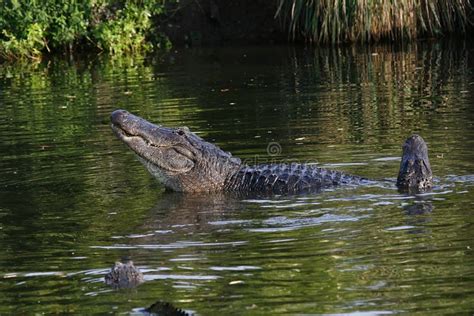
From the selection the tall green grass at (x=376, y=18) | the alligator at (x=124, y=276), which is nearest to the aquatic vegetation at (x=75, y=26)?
the tall green grass at (x=376, y=18)

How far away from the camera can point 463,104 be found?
16.8 meters

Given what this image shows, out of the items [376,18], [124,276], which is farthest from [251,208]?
[376,18]

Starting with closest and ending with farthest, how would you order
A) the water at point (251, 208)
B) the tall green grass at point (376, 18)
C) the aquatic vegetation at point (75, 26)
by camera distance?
1. the water at point (251, 208)
2. the tall green grass at point (376, 18)
3. the aquatic vegetation at point (75, 26)

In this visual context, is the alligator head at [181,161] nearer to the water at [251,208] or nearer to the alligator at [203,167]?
the alligator at [203,167]

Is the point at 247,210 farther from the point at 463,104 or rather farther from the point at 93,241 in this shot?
the point at 463,104

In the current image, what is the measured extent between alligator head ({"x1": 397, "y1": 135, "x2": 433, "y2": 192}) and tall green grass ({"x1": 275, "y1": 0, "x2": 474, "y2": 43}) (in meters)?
14.5

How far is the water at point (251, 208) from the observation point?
7758 mm

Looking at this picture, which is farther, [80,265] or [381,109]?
[381,109]

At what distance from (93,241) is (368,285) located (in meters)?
2.92

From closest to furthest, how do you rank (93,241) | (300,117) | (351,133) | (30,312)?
(30,312) → (93,241) → (351,133) → (300,117)

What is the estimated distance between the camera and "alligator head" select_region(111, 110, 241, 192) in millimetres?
12289

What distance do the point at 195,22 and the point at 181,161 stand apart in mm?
18451

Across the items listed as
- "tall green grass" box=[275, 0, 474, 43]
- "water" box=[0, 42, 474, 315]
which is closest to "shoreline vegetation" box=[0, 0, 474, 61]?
"tall green grass" box=[275, 0, 474, 43]

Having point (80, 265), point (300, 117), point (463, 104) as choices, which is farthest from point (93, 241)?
point (463, 104)
